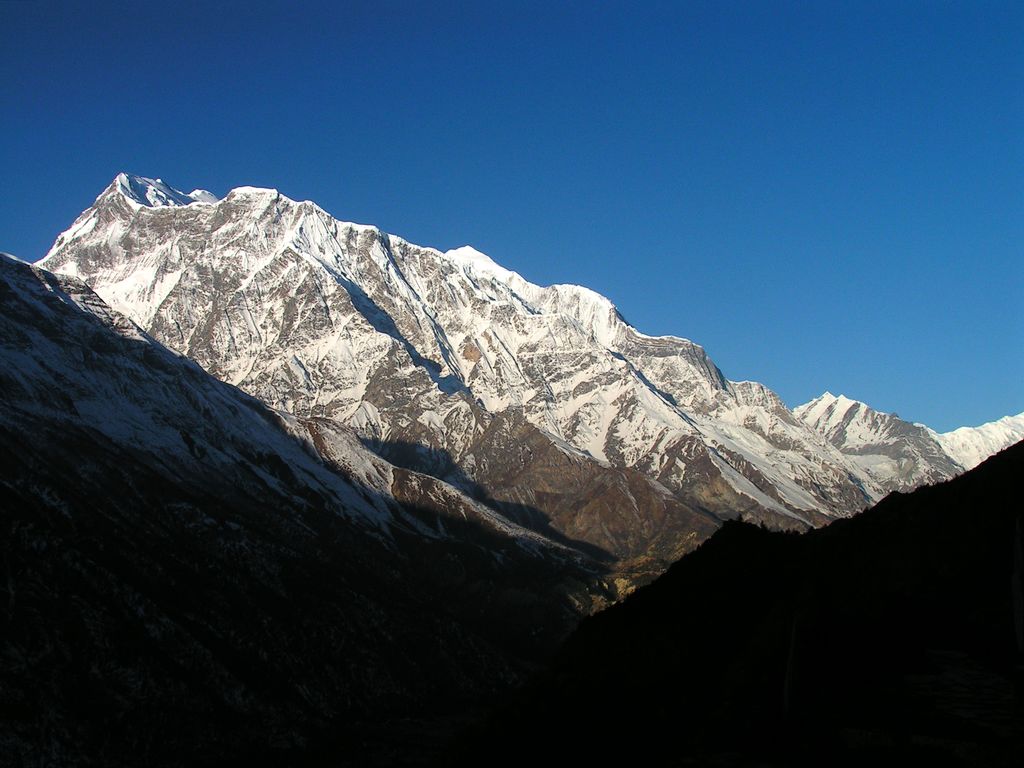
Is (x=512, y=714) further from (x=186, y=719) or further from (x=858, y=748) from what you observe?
(x=186, y=719)

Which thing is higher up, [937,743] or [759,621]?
[759,621]

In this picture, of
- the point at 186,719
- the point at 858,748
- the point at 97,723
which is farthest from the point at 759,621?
the point at 186,719

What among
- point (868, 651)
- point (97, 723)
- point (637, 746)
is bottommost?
point (97, 723)

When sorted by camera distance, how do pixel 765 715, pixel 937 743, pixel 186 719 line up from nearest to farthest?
1. pixel 937 743
2. pixel 765 715
3. pixel 186 719

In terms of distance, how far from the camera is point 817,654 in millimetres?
42500

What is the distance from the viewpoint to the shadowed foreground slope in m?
34.9

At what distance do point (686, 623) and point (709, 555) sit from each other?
10.2 m

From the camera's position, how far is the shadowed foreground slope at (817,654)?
34.9 metres

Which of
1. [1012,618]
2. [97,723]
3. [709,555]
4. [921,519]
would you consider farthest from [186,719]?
[1012,618]

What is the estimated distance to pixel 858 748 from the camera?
33.4 m

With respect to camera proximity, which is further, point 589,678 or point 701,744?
point 589,678

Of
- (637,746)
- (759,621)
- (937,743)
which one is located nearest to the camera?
(937,743)

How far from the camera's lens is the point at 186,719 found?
643 feet

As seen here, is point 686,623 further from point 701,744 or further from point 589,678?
point 701,744
